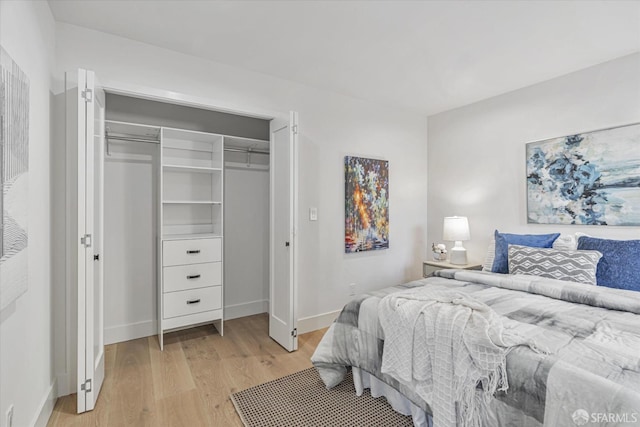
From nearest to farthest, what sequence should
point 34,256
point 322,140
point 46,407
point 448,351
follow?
point 448,351 < point 34,256 < point 46,407 < point 322,140

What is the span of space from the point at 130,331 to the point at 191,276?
2.54ft

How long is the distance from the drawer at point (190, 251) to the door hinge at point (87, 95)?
1318 mm

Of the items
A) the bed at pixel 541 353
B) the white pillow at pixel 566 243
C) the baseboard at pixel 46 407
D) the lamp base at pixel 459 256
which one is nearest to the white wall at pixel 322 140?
the lamp base at pixel 459 256

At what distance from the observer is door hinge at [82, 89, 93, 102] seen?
1.92 metres

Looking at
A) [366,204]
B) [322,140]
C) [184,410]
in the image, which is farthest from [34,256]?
[366,204]

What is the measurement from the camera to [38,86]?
1.81m

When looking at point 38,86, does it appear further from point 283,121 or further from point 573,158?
point 573,158

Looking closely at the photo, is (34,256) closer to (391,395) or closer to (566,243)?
(391,395)

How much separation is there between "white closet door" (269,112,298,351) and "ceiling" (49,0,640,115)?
23.6 inches

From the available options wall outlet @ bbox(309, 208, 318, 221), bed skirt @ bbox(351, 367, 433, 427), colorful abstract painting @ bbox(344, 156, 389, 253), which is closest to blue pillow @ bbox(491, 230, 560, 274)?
colorful abstract painting @ bbox(344, 156, 389, 253)

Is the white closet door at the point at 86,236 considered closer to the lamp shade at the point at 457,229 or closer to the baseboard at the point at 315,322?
the baseboard at the point at 315,322

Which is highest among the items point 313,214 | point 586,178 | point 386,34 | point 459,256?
point 386,34

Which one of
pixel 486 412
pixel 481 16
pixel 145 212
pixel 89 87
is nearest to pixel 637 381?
pixel 486 412

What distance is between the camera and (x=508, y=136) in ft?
11.4
